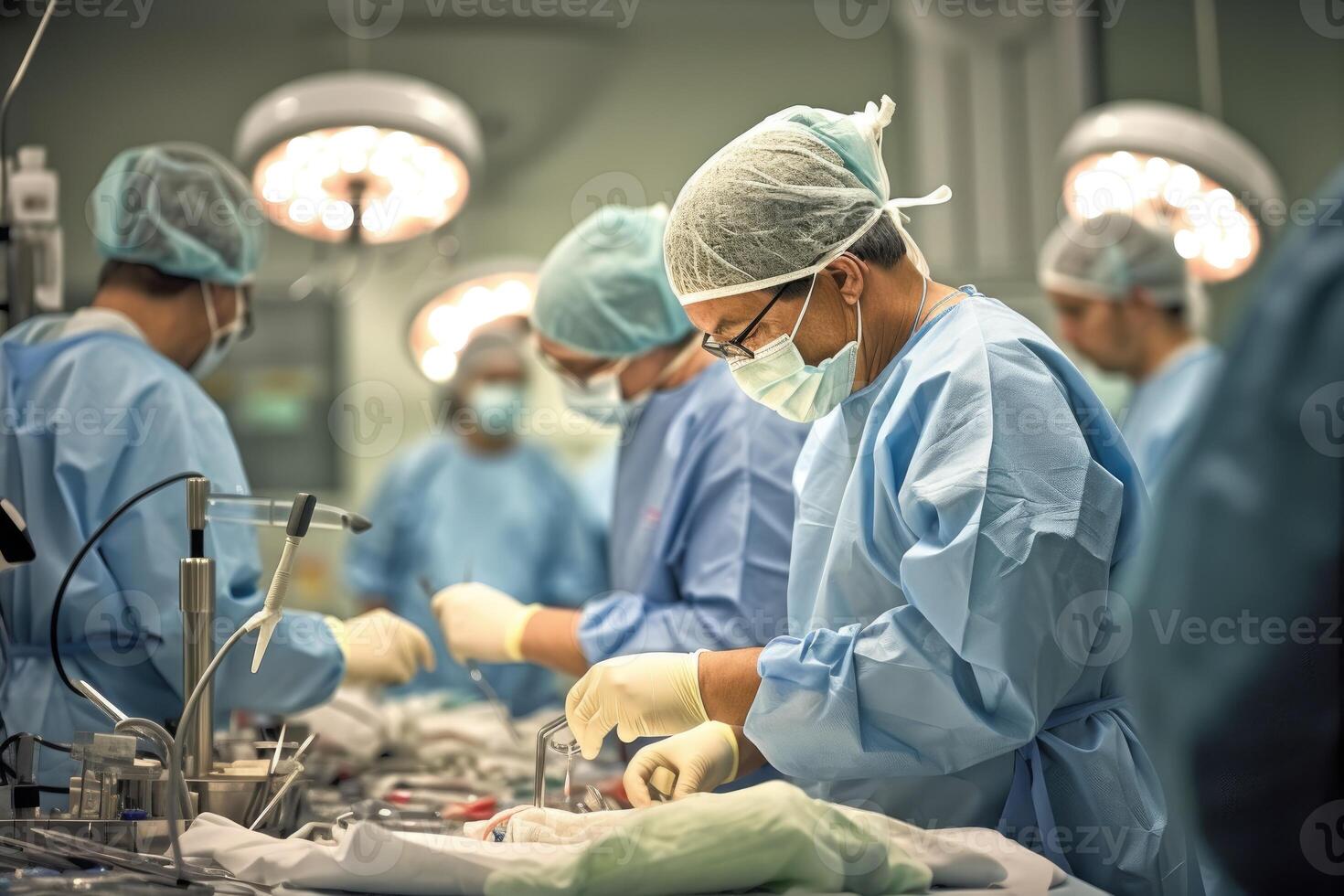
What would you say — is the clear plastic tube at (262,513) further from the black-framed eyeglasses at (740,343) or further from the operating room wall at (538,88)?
the operating room wall at (538,88)

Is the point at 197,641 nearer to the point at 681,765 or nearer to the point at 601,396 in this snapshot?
the point at 681,765

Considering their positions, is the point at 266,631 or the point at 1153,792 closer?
the point at 1153,792

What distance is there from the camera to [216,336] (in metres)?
2.28

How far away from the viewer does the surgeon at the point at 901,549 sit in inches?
53.1

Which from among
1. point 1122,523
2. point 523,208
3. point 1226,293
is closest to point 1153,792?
point 1122,523

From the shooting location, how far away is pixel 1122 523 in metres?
1.46

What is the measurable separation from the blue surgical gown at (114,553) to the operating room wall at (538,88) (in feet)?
9.16

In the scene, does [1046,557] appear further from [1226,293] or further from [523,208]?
[523,208]

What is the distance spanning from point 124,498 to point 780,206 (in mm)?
1195

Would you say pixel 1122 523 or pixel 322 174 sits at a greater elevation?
pixel 322 174

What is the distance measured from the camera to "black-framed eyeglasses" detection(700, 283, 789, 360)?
163 centimetres

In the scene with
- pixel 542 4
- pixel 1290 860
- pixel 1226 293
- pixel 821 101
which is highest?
pixel 542 4

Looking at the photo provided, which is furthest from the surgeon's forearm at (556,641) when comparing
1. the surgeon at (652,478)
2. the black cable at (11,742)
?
the black cable at (11,742)

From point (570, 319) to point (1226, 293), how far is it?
3.26m
